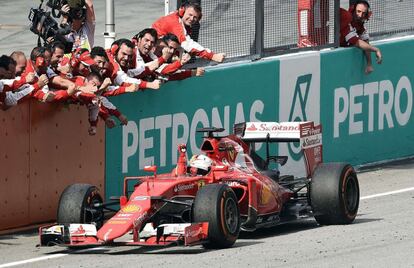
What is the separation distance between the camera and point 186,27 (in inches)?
691

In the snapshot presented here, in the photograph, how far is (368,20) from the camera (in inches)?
810

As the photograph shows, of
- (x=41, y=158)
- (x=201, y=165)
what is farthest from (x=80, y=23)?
(x=201, y=165)

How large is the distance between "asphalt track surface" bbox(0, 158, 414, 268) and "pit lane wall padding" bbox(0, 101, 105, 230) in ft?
1.32

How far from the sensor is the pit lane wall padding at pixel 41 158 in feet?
49.5

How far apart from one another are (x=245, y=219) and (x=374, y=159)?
6653 millimetres

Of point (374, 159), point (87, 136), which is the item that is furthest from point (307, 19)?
point (87, 136)

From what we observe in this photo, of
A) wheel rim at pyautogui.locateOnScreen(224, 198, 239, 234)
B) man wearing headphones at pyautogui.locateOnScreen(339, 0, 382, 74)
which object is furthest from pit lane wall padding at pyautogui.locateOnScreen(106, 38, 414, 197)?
wheel rim at pyautogui.locateOnScreen(224, 198, 239, 234)

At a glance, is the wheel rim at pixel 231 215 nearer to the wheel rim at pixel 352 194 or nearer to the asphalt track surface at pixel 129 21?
the wheel rim at pixel 352 194

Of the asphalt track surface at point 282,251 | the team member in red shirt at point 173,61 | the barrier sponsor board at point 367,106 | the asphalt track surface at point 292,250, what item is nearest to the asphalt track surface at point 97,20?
the barrier sponsor board at point 367,106

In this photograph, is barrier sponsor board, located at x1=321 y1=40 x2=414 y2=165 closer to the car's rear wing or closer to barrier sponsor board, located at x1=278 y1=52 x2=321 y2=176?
barrier sponsor board, located at x1=278 y1=52 x2=321 y2=176

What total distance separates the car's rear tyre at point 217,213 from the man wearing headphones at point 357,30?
23.4 feet

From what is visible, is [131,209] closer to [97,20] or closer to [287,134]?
[287,134]

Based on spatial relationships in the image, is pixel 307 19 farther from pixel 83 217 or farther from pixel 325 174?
pixel 83 217

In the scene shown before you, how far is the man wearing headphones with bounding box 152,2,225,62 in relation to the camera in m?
17.4
